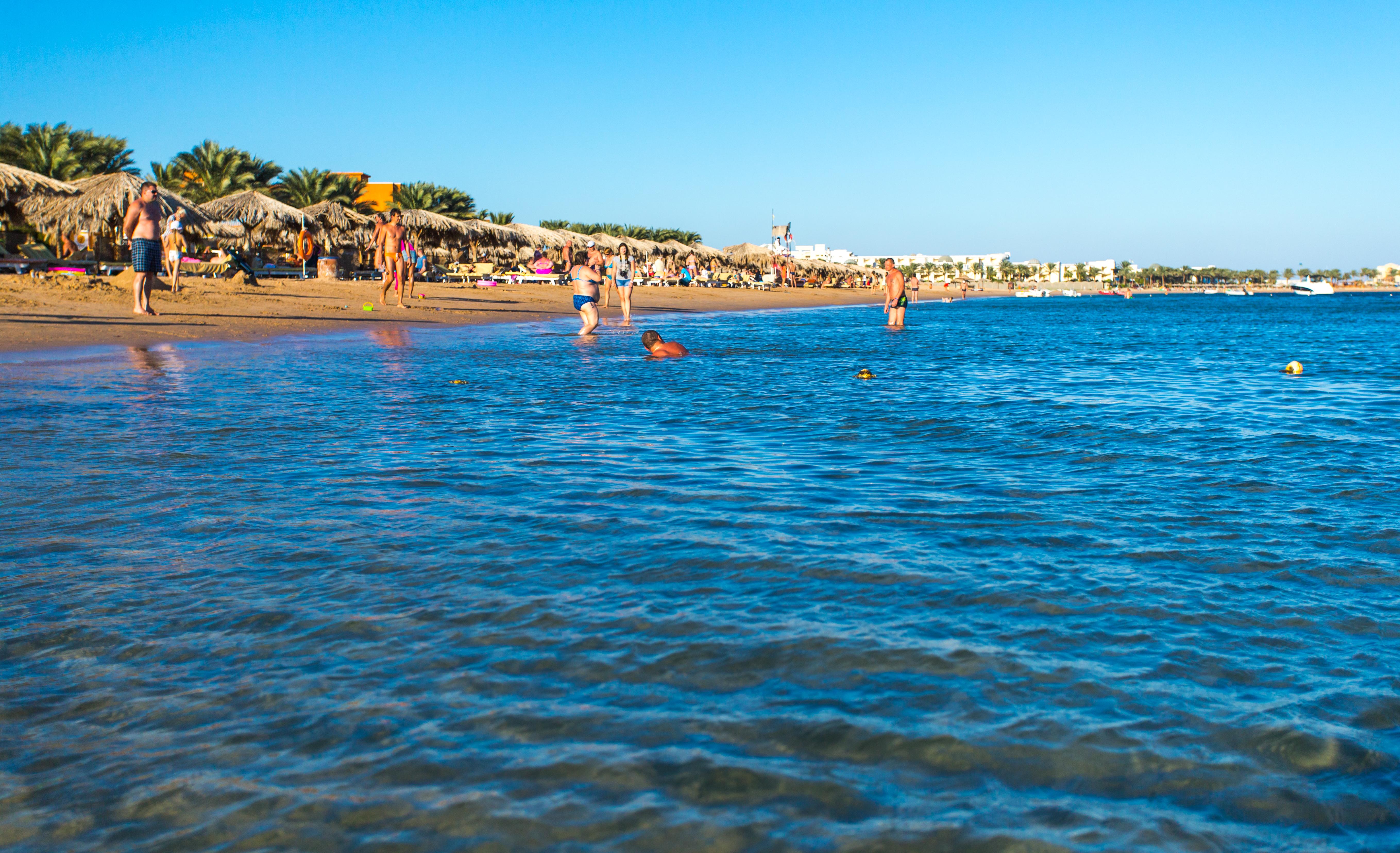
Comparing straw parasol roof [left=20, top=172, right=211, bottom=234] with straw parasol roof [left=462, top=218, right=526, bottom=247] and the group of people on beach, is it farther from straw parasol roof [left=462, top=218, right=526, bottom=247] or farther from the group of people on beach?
straw parasol roof [left=462, top=218, right=526, bottom=247]

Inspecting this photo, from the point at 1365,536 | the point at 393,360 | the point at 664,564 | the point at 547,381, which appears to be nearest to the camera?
the point at 664,564

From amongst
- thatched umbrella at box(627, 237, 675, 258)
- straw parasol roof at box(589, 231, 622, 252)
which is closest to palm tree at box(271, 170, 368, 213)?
straw parasol roof at box(589, 231, 622, 252)

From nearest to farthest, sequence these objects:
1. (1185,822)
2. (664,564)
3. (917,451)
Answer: (1185,822) → (664,564) → (917,451)

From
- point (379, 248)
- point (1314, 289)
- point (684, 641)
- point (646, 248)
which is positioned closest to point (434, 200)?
point (646, 248)

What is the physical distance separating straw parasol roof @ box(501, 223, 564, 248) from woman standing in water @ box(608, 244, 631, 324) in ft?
42.1

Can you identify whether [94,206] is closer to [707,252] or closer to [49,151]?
[49,151]

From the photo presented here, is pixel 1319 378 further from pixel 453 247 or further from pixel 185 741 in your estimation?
pixel 453 247

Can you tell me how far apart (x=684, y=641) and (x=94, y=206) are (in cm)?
2612

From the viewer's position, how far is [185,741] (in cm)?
241

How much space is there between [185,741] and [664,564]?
6.29 feet

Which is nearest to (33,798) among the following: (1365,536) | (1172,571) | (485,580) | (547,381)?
(485,580)

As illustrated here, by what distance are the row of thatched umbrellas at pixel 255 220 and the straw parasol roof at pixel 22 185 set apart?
21 mm

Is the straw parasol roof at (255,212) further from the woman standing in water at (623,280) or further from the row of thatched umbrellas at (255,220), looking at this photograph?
the woman standing in water at (623,280)

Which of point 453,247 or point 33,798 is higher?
point 453,247
